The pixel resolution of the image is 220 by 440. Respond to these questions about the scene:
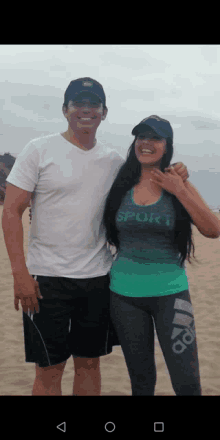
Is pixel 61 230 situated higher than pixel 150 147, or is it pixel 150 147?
pixel 150 147

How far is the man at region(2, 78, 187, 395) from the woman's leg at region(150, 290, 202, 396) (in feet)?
1.57

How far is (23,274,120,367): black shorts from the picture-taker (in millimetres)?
2164

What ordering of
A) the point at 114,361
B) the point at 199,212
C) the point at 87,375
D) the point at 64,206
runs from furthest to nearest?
the point at 114,361, the point at 87,375, the point at 64,206, the point at 199,212

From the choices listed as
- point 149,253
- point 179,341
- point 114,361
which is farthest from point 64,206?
point 114,361

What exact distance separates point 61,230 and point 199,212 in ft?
2.63

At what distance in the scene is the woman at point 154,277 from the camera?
1.86 meters

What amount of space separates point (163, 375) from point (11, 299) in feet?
12.4

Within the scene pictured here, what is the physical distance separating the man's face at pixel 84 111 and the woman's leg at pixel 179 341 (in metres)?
1.09

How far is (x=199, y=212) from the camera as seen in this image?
6.04ft

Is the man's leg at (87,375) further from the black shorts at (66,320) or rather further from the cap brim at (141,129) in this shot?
the cap brim at (141,129)

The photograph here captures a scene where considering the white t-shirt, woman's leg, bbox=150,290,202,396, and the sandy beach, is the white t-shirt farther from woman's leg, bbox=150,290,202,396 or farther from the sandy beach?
the sandy beach

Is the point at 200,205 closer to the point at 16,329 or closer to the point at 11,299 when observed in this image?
the point at 16,329

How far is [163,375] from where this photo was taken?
4074mm

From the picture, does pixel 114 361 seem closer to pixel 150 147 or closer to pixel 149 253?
pixel 149 253
